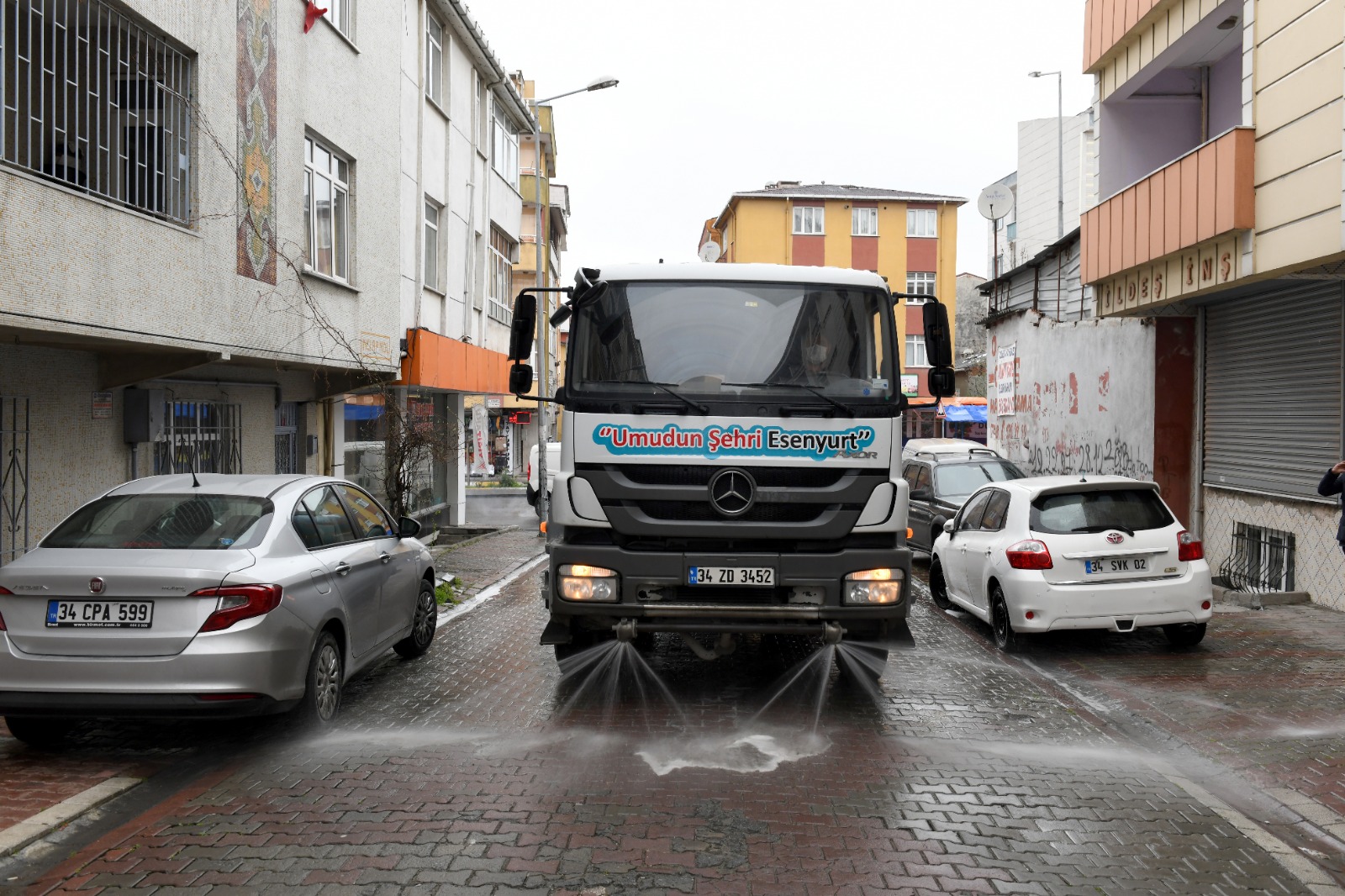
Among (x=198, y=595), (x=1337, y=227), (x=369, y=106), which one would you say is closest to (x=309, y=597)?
(x=198, y=595)

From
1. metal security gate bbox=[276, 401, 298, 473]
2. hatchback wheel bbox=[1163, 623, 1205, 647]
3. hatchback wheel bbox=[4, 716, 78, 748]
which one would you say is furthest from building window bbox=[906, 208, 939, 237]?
hatchback wheel bbox=[4, 716, 78, 748]

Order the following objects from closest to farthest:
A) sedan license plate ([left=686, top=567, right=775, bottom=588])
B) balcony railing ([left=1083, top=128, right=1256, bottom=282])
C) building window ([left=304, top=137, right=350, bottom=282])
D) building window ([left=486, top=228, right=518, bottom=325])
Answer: sedan license plate ([left=686, top=567, right=775, bottom=588])
balcony railing ([left=1083, top=128, right=1256, bottom=282])
building window ([left=304, top=137, right=350, bottom=282])
building window ([left=486, top=228, right=518, bottom=325])

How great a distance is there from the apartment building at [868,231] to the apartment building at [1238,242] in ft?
129

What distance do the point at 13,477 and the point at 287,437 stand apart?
682 centimetres

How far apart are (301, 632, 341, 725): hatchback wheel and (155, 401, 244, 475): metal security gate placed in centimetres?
559

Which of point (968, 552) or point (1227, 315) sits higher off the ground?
point (1227, 315)

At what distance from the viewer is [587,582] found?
727cm

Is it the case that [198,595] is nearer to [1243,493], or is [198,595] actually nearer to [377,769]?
[377,769]

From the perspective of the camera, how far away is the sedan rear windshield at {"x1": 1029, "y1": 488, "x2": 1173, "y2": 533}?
9.54 m

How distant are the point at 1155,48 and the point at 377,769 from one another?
13.3 meters

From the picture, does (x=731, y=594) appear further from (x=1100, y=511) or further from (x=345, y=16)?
(x=345, y=16)

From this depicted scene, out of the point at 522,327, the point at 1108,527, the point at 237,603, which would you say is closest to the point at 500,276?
the point at 522,327

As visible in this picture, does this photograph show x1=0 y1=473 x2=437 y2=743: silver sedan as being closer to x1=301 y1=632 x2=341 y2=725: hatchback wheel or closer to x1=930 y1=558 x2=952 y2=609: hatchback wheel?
x1=301 y1=632 x2=341 y2=725: hatchback wheel

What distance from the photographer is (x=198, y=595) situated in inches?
238
